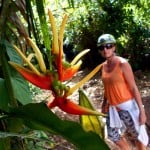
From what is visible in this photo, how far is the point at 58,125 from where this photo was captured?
88 centimetres

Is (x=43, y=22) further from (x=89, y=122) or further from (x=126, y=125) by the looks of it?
(x=126, y=125)

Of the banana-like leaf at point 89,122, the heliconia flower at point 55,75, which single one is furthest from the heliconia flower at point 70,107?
the banana-like leaf at point 89,122

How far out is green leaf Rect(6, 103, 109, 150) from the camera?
34.0 inches

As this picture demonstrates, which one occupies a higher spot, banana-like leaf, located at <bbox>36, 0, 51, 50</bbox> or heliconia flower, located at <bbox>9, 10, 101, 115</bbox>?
banana-like leaf, located at <bbox>36, 0, 51, 50</bbox>

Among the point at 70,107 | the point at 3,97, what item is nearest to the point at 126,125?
the point at 3,97

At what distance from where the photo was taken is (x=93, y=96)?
7.09 metres

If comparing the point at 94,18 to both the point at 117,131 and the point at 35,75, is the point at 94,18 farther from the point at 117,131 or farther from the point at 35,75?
the point at 35,75

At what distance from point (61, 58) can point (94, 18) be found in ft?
24.2

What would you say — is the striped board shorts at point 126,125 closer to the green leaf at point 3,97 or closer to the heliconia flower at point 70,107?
the green leaf at point 3,97

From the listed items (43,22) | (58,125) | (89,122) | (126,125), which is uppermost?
(43,22)

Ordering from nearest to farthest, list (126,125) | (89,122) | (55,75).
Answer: (55,75), (89,122), (126,125)

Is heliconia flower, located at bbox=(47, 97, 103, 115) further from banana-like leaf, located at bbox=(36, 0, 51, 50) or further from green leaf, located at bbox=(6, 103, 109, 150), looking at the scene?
banana-like leaf, located at bbox=(36, 0, 51, 50)

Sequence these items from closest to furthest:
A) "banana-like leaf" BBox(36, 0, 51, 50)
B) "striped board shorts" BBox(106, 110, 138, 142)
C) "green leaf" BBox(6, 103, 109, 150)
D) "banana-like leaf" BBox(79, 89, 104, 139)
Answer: "green leaf" BBox(6, 103, 109, 150), "banana-like leaf" BBox(36, 0, 51, 50), "banana-like leaf" BBox(79, 89, 104, 139), "striped board shorts" BBox(106, 110, 138, 142)

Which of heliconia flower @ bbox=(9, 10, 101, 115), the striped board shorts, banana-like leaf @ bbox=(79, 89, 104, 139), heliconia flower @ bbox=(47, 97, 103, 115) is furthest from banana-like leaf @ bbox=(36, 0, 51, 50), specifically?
the striped board shorts
